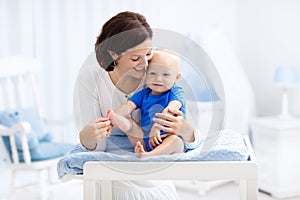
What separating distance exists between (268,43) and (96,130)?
113 inches

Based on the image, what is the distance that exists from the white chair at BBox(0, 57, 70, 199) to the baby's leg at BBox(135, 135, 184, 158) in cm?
153

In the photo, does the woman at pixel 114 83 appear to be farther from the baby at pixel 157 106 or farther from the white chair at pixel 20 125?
the white chair at pixel 20 125

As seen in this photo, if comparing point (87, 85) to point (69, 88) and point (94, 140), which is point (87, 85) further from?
point (69, 88)

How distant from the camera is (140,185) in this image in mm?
1983

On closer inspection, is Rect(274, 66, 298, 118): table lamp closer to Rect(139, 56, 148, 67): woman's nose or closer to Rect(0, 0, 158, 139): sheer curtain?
Rect(0, 0, 158, 139): sheer curtain

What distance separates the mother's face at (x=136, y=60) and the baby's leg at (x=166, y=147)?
21cm

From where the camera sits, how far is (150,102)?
5.56 ft

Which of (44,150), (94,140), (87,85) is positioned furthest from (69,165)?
(44,150)

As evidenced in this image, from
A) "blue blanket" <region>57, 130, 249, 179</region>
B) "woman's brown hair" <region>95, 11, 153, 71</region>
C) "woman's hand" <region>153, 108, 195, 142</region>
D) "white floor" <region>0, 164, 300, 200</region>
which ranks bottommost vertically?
"white floor" <region>0, 164, 300, 200</region>

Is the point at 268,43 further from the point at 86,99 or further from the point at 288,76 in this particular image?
the point at 86,99

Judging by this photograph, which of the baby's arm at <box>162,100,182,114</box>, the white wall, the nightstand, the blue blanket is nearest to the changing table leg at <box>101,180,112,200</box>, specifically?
the blue blanket

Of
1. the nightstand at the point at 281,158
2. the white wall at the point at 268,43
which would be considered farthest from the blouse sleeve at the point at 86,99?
the white wall at the point at 268,43

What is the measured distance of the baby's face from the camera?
1.68 m

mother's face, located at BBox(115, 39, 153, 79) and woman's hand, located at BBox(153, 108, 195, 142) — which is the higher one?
mother's face, located at BBox(115, 39, 153, 79)
